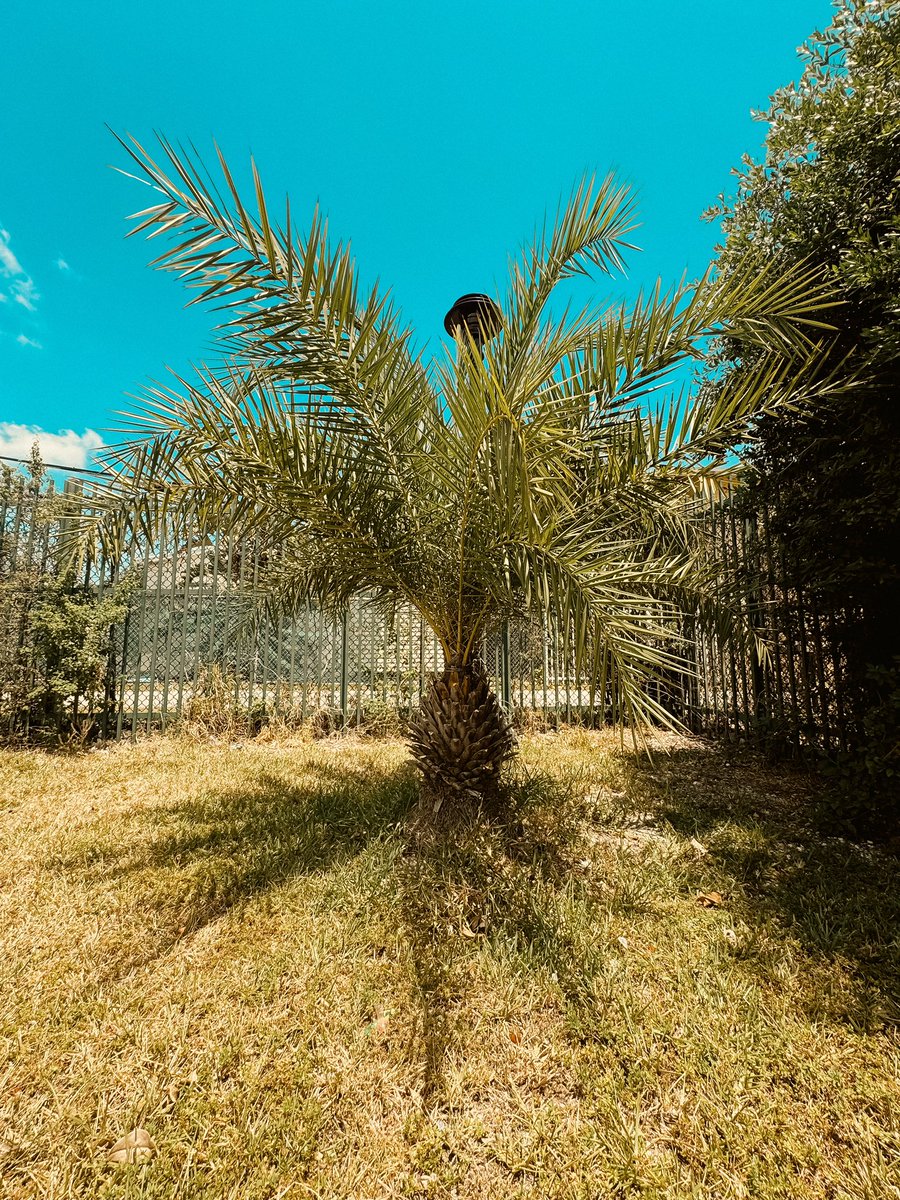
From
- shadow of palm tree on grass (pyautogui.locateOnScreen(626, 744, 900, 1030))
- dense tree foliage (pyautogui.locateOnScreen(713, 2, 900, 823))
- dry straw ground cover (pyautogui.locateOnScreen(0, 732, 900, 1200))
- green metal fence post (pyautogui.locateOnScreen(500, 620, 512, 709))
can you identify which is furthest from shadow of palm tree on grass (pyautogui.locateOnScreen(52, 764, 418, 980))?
dense tree foliage (pyautogui.locateOnScreen(713, 2, 900, 823))

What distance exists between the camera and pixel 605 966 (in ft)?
7.52

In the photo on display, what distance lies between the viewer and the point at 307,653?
7180 millimetres

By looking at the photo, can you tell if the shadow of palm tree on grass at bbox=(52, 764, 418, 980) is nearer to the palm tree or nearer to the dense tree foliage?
the palm tree

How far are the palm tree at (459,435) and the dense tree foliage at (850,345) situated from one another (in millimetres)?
468

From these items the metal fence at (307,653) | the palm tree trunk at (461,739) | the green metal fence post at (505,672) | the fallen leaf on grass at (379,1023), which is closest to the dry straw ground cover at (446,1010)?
the fallen leaf on grass at (379,1023)

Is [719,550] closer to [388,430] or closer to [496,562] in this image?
[496,562]

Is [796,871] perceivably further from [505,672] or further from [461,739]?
[505,672]

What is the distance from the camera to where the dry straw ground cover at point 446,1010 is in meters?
1.51

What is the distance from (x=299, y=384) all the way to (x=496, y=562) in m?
1.47

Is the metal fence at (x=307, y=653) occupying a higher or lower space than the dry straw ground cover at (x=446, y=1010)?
higher

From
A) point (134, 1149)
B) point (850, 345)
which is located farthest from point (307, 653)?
point (850, 345)

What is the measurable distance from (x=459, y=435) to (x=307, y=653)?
4.79 metres

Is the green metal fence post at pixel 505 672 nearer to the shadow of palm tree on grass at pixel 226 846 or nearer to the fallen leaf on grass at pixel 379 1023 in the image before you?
the shadow of palm tree on grass at pixel 226 846

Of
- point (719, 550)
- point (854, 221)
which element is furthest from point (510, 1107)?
point (719, 550)
